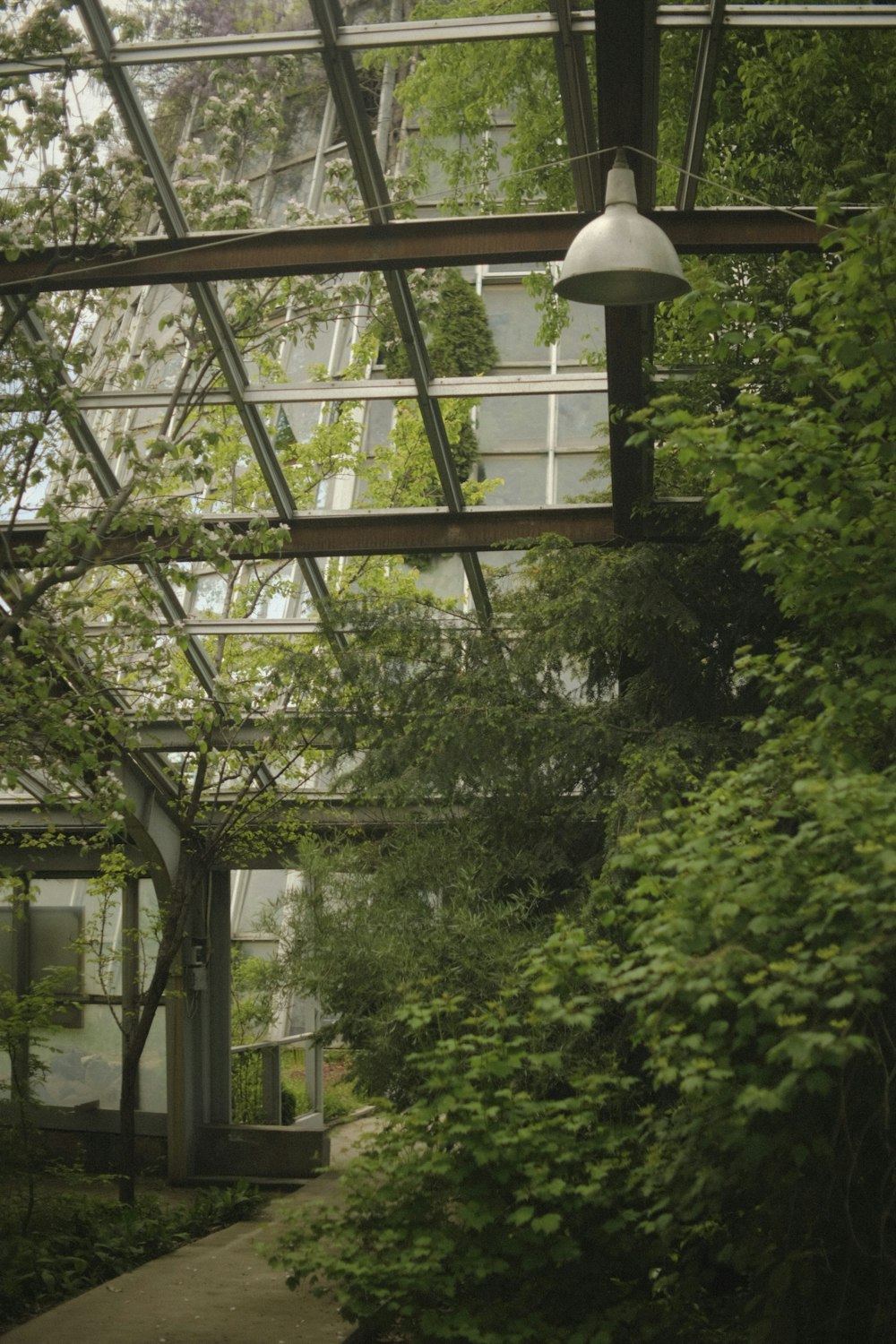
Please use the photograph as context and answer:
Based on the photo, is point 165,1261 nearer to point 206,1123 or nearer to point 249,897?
point 206,1123

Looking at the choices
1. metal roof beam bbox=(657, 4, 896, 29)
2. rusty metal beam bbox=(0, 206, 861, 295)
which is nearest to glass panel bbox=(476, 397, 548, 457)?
rusty metal beam bbox=(0, 206, 861, 295)

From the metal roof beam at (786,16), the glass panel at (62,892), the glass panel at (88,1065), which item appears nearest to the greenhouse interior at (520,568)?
the metal roof beam at (786,16)

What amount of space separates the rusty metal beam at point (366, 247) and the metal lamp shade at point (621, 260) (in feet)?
6.42

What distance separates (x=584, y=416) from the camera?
870cm

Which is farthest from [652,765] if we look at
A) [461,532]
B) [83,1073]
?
[83,1073]

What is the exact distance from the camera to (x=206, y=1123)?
41.9 feet

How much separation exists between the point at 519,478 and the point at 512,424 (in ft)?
1.30

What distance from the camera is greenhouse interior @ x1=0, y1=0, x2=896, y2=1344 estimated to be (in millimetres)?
4977

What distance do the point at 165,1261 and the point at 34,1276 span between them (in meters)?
0.93

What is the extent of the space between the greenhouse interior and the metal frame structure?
0.03 meters

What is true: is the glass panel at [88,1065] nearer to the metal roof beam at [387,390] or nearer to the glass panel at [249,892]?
A: the glass panel at [249,892]

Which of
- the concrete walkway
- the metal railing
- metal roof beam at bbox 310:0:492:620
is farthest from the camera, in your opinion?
the metal railing

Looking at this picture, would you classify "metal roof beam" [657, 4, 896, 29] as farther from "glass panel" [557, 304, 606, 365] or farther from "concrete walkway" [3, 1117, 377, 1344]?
"concrete walkway" [3, 1117, 377, 1344]

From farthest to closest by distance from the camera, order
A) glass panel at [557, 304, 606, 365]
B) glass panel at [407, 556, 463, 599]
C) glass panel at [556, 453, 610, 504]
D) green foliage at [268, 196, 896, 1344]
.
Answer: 1. glass panel at [407, 556, 463, 599]
2. glass panel at [556, 453, 610, 504]
3. glass panel at [557, 304, 606, 365]
4. green foliage at [268, 196, 896, 1344]
